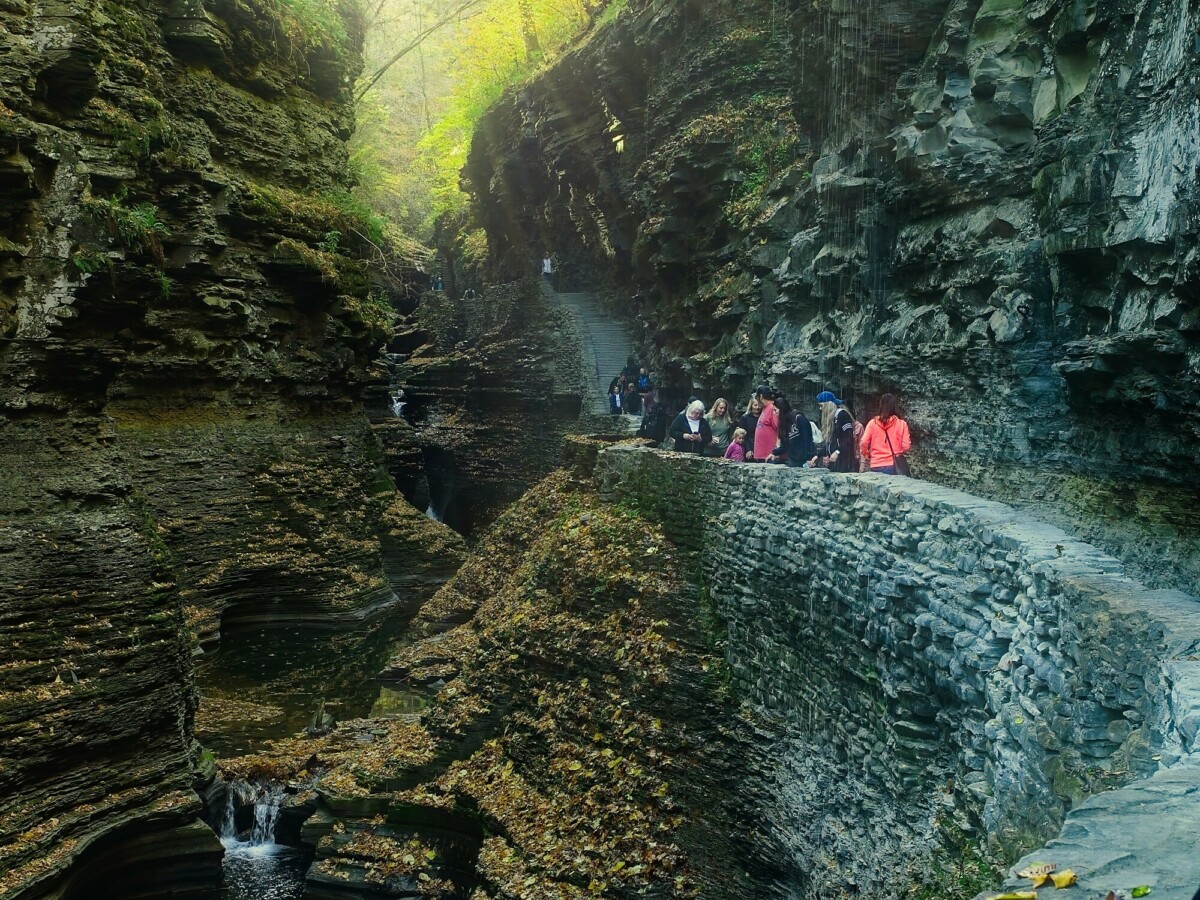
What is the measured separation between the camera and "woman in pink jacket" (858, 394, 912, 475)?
1234cm

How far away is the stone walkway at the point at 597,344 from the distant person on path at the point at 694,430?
45.6ft

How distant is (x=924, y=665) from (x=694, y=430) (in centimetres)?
894

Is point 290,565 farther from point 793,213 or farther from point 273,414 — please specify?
point 793,213

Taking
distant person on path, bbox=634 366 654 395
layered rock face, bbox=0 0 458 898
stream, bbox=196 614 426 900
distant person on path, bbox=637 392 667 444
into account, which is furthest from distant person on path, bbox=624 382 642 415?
stream, bbox=196 614 426 900

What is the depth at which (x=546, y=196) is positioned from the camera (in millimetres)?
38031

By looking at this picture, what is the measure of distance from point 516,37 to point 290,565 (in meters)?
25.9

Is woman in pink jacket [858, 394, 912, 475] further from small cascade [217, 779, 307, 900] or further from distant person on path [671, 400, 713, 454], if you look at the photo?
small cascade [217, 779, 307, 900]

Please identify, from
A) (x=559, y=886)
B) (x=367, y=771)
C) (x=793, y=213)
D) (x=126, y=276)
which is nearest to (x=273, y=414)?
(x=126, y=276)

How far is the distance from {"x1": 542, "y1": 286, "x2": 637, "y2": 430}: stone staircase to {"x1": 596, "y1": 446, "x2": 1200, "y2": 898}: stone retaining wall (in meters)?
18.3

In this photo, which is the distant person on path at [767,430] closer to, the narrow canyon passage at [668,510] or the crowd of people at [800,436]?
A: the crowd of people at [800,436]

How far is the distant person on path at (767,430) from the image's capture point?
14516 mm

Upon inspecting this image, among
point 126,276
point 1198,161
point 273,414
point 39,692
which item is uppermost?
point 1198,161

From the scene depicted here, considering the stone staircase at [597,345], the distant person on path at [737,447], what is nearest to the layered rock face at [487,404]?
the stone staircase at [597,345]

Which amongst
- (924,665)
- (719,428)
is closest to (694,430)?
(719,428)
